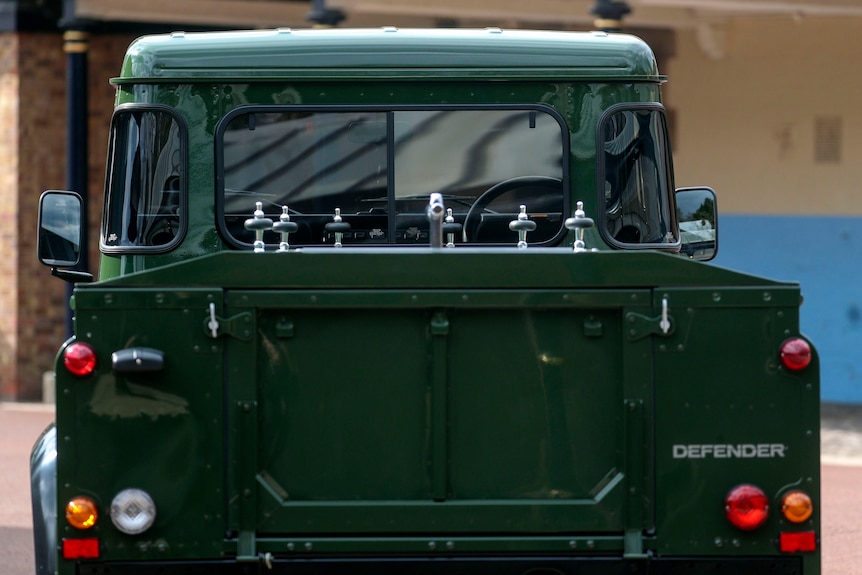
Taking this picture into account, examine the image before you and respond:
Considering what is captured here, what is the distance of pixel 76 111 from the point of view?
13.9 metres

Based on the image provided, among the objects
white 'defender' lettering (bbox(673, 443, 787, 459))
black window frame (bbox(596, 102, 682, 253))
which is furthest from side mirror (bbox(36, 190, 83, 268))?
white 'defender' lettering (bbox(673, 443, 787, 459))

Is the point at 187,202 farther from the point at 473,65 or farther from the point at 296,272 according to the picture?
the point at 296,272

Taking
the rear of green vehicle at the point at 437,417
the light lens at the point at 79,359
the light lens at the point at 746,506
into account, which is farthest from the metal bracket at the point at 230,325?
the light lens at the point at 746,506

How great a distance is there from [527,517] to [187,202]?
2.20 meters

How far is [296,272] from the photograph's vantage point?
13.9 ft

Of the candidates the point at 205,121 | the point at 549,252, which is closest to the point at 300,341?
the point at 549,252

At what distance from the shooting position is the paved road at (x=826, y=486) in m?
8.07

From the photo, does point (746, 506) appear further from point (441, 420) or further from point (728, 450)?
point (441, 420)

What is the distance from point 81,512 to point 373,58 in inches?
93.0

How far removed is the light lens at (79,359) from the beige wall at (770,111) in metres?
10.9

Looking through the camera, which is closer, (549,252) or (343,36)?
(549,252)

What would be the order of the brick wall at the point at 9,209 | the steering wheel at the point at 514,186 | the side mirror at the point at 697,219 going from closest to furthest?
the steering wheel at the point at 514,186
the side mirror at the point at 697,219
the brick wall at the point at 9,209

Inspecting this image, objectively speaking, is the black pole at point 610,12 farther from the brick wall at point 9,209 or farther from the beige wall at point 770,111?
the brick wall at point 9,209

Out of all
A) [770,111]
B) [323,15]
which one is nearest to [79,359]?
[323,15]
